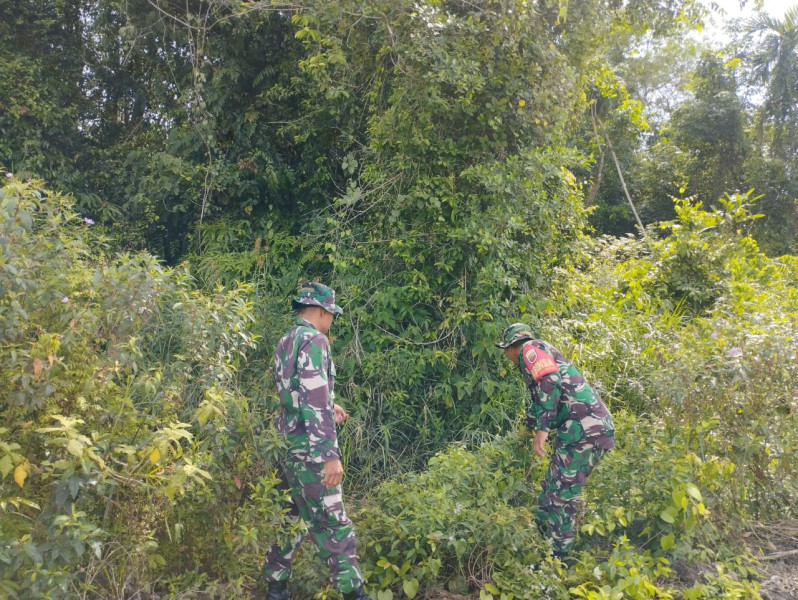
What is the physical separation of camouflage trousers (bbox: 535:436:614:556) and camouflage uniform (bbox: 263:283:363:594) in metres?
1.27

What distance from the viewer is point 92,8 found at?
837 cm

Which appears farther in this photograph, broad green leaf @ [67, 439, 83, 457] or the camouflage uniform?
the camouflage uniform

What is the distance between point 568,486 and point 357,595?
4.67ft

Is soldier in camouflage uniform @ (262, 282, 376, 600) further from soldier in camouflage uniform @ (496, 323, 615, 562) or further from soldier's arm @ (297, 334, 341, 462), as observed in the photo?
soldier in camouflage uniform @ (496, 323, 615, 562)

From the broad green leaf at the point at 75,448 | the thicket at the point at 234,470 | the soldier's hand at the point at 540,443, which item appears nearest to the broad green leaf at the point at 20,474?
the thicket at the point at 234,470

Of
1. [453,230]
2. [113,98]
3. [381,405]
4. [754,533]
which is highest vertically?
[113,98]

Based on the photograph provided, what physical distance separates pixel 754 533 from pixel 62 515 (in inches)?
162

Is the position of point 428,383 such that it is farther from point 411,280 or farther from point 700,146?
point 700,146

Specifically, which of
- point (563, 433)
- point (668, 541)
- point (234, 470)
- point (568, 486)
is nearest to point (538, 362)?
point (563, 433)

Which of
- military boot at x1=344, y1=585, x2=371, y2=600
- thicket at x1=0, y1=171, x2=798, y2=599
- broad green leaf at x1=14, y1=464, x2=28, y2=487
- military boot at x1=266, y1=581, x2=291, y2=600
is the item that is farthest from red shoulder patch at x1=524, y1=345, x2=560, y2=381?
broad green leaf at x1=14, y1=464, x2=28, y2=487

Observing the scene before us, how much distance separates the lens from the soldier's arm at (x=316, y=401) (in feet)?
11.2

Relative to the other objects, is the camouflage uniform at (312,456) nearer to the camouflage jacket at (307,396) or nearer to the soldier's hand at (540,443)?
the camouflage jacket at (307,396)

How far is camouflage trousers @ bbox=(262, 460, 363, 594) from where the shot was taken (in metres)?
3.37

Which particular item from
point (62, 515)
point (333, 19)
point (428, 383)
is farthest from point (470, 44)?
point (62, 515)
